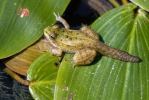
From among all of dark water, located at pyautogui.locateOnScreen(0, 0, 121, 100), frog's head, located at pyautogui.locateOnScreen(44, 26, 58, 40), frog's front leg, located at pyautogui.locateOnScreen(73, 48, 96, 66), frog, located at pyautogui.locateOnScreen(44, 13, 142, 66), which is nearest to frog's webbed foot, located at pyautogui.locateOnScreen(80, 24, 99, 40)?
frog, located at pyautogui.locateOnScreen(44, 13, 142, 66)

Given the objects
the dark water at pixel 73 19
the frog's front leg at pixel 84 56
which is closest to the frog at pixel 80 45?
the frog's front leg at pixel 84 56

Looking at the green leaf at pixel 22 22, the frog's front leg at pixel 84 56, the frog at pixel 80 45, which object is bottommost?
the frog's front leg at pixel 84 56

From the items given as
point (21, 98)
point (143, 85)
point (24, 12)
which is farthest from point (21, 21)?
point (143, 85)

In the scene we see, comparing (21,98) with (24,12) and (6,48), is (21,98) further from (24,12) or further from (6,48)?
(24,12)

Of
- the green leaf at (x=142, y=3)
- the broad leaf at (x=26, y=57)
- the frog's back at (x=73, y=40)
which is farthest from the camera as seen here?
the broad leaf at (x=26, y=57)

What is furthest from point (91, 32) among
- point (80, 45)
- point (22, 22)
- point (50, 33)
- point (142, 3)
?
point (22, 22)

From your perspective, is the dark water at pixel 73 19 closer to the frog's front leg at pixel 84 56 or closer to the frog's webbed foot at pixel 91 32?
the frog's webbed foot at pixel 91 32
